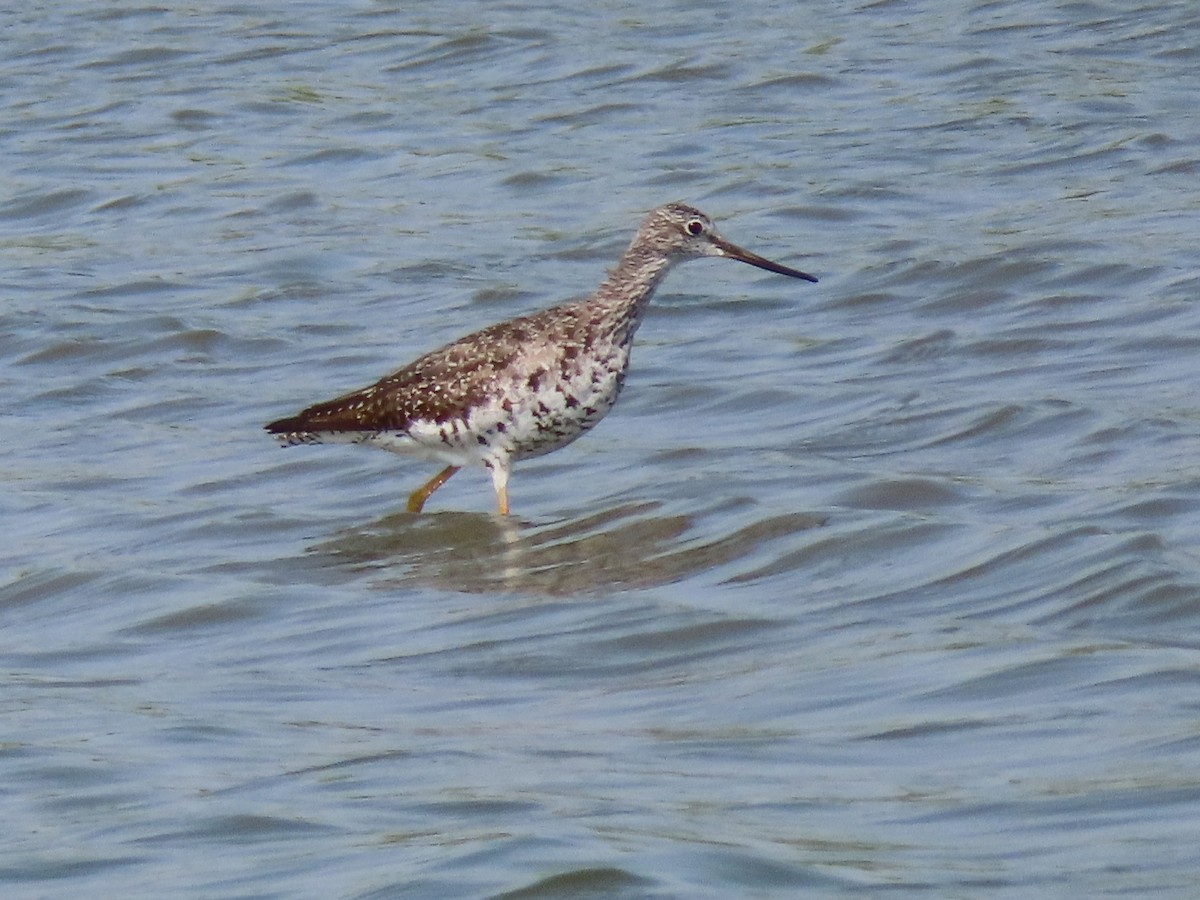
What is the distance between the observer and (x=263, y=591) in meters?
9.60

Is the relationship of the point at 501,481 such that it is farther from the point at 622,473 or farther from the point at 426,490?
the point at 622,473

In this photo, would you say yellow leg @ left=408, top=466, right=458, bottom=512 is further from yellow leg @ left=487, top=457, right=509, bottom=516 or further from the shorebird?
yellow leg @ left=487, top=457, right=509, bottom=516

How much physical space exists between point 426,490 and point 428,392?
51cm

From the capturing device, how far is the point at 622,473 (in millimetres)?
11352

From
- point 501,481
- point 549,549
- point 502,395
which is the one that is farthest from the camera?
point 501,481

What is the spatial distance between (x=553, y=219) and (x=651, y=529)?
21.0 feet

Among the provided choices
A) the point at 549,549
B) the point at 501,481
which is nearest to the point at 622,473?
the point at 501,481

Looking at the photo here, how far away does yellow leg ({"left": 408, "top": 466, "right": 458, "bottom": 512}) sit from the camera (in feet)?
36.9

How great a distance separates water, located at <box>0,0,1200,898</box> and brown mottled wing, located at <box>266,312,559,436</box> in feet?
1.30

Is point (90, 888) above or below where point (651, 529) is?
above

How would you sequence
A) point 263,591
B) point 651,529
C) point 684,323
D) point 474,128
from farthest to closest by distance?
1. point 474,128
2. point 684,323
3. point 651,529
4. point 263,591

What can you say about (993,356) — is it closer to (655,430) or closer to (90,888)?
(655,430)

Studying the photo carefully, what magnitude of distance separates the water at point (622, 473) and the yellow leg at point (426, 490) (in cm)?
12

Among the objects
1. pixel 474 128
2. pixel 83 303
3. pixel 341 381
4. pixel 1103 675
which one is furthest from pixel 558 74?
pixel 1103 675
